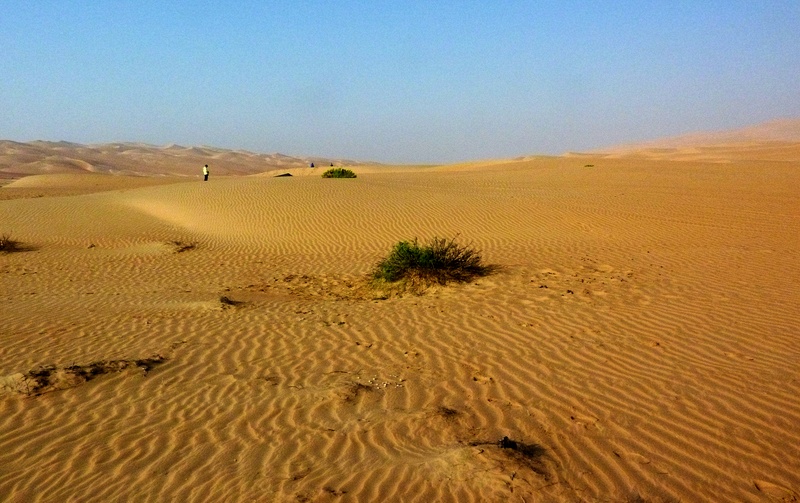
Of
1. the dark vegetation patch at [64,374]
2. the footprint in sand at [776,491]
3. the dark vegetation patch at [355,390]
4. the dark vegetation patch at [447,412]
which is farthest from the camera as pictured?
the dark vegetation patch at [64,374]

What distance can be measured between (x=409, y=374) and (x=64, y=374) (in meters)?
3.14

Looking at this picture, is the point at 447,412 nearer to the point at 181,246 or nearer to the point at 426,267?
the point at 426,267

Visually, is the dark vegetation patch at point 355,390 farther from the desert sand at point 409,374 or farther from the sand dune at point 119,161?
the sand dune at point 119,161

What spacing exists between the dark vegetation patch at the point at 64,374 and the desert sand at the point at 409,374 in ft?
0.08

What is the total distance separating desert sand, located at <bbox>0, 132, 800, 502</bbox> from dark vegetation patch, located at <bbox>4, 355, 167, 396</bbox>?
0.08 feet

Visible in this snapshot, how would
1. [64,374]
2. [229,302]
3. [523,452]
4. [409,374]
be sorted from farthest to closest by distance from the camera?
1. [229,302]
2. [409,374]
3. [64,374]
4. [523,452]

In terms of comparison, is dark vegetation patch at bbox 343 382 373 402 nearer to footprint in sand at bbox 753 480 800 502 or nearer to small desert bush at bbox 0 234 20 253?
footprint in sand at bbox 753 480 800 502

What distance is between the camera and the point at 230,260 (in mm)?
13555

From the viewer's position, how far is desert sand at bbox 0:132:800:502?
12.4 feet

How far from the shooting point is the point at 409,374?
18.8ft

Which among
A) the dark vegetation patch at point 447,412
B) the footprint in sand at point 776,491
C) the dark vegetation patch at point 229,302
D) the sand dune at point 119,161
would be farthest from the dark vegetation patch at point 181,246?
the sand dune at point 119,161

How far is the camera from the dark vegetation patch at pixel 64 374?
5.25 m

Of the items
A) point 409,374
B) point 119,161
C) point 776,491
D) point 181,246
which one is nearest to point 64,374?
point 409,374

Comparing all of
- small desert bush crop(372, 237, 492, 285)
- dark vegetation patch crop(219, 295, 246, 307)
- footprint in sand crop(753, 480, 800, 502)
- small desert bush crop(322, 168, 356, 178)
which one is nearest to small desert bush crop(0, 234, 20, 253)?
dark vegetation patch crop(219, 295, 246, 307)
